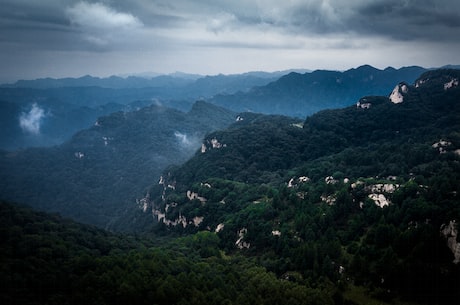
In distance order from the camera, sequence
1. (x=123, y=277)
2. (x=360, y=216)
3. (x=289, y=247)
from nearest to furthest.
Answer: (x=123, y=277) → (x=360, y=216) → (x=289, y=247)

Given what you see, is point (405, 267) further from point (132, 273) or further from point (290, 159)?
point (290, 159)

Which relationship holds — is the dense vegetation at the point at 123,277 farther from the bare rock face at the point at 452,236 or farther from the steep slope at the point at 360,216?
the bare rock face at the point at 452,236

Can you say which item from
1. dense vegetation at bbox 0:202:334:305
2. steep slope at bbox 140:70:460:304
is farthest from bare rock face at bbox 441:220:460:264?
dense vegetation at bbox 0:202:334:305

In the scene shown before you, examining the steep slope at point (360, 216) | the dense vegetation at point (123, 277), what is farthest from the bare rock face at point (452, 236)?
the dense vegetation at point (123, 277)

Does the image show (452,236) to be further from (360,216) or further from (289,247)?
(289,247)

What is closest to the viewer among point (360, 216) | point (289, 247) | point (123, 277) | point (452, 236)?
point (123, 277)

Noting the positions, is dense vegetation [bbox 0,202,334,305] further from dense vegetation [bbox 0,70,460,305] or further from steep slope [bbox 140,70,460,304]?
steep slope [bbox 140,70,460,304]

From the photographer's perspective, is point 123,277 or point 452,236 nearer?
Result: point 123,277

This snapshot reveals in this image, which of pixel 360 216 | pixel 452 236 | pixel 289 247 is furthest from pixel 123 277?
pixel 452 236

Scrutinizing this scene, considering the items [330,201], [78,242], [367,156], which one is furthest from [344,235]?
[78,242]
